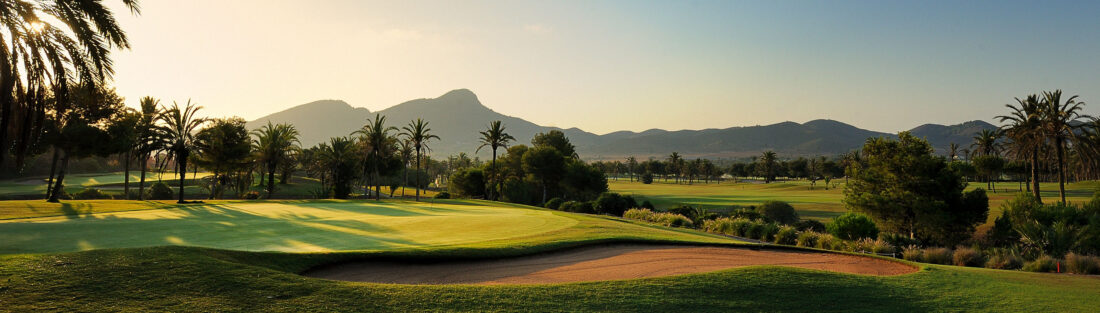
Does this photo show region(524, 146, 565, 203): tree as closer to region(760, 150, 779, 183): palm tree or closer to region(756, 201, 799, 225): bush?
region(756, 201, 799, 225): bush

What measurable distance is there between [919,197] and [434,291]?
32.6 meters

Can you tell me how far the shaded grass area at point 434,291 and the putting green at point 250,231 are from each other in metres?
5.84

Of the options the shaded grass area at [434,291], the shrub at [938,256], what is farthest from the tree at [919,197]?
the shaded grass area at [434,291]

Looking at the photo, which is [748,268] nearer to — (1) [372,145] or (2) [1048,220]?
(2) [1048,220]

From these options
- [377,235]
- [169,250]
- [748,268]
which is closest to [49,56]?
[169,250]

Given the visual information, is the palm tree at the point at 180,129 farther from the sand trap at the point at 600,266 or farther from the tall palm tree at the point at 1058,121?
the tall palm tree at the point at 1058,121

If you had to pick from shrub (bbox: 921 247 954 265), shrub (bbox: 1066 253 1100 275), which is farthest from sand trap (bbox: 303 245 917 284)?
shrub (bbox: 1066 253 1100 275)

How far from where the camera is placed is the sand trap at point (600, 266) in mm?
11430

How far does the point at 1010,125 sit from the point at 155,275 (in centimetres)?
6263

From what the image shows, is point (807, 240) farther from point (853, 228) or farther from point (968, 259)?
point (968, 259)

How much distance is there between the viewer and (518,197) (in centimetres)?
7162

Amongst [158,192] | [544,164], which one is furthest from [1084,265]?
[158,192]

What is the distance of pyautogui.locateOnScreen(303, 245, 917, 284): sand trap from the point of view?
11.4 m

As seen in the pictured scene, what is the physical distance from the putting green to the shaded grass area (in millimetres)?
5841
